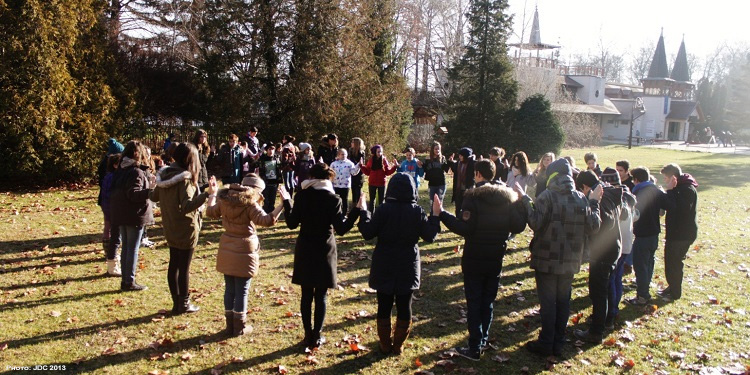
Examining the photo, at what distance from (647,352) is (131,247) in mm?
6453

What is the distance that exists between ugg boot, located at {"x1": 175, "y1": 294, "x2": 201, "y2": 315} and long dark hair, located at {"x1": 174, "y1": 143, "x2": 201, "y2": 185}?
1481 mm

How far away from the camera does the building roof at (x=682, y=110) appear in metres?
69.8

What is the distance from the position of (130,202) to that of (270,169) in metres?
5.07

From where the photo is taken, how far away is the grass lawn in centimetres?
544

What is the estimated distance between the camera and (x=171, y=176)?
6.01 m

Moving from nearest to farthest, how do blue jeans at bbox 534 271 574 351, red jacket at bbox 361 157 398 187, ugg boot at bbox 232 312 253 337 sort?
blue jeans at bbox 534 271 574 351
ugg boot at bbox 232 312 253 337
red jacket at bbox 361 157 398 187

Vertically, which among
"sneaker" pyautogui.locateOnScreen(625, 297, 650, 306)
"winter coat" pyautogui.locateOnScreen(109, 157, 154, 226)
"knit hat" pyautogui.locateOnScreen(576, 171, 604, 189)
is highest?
"knit hat" pyautogui.locateOnScreen(576, 171, 604, 189)

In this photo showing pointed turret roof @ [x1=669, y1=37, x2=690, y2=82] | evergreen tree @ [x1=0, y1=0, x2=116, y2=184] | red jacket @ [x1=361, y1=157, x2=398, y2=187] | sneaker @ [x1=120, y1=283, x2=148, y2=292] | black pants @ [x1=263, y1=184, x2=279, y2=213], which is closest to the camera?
sneaker @ [x1=120, y1=283, x2=148, y2=292]

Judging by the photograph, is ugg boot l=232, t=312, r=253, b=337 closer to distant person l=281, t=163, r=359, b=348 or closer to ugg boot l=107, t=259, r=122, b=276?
distant person l=281, t=163, r=359, b=348

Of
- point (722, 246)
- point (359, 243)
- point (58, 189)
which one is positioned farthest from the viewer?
point (58, 189)

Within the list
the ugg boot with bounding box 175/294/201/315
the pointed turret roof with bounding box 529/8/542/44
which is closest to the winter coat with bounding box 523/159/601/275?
the ugg boot with bounding box 175/294/201/315

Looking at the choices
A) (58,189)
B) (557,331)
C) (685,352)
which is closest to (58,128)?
(58,189)

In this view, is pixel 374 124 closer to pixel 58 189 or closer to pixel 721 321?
pixel 58 189

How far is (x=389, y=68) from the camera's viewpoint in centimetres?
3180
